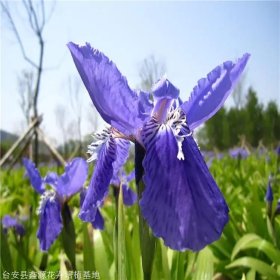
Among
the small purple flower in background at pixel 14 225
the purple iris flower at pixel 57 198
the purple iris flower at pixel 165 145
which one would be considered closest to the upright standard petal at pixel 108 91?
the purple iris flower at pixel 165 145

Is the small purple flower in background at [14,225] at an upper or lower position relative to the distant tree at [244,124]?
lower

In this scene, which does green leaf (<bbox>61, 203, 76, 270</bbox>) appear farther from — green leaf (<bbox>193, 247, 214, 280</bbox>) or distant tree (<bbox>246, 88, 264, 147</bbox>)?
distant tree (<bbox>246, 88, 264, 147</bbox>)

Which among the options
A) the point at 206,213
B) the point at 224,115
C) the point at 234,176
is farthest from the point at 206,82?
the point at 224,115

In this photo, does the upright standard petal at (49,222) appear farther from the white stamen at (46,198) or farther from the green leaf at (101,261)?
the green leaf at (101,261)

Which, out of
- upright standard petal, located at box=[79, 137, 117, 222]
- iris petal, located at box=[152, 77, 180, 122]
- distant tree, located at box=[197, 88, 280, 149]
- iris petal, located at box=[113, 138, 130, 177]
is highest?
distant tree, located at box=[197, 88, 280, 149]

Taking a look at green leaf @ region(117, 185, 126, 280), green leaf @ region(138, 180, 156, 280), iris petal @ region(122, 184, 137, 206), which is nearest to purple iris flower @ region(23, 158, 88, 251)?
iris petal @ region(122, 184, 137, 206)

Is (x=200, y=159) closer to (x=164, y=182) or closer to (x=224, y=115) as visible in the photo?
(x=164, y=182)
